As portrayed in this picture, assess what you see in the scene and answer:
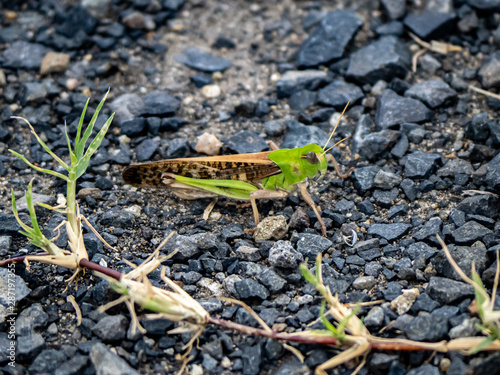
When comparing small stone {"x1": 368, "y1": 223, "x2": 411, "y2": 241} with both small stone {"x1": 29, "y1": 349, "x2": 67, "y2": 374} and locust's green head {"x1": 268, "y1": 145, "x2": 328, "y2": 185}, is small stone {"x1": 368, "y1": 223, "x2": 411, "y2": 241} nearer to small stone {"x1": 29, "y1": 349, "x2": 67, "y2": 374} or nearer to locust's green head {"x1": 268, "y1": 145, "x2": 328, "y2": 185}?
locust's green head {"x1": 268, "y1": 145, "x2": 328, "y2": 185}

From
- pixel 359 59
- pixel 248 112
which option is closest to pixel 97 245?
pixel 248 112

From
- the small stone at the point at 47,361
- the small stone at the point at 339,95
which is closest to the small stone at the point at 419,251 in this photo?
the small stone at the point at 339,95

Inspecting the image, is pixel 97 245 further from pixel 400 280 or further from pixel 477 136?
pixel 477 136

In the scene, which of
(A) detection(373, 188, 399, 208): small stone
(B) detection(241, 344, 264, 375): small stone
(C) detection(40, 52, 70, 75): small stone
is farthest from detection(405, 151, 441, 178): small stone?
(C) detection(40, 52, 70, 75): small stone

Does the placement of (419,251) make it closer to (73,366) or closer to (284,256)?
(284,256)

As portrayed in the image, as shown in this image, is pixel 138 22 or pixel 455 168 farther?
pixel 138 22

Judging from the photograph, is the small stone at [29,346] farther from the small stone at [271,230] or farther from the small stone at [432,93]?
the small stone at [432,93]

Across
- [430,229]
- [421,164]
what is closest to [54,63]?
[421,164]
